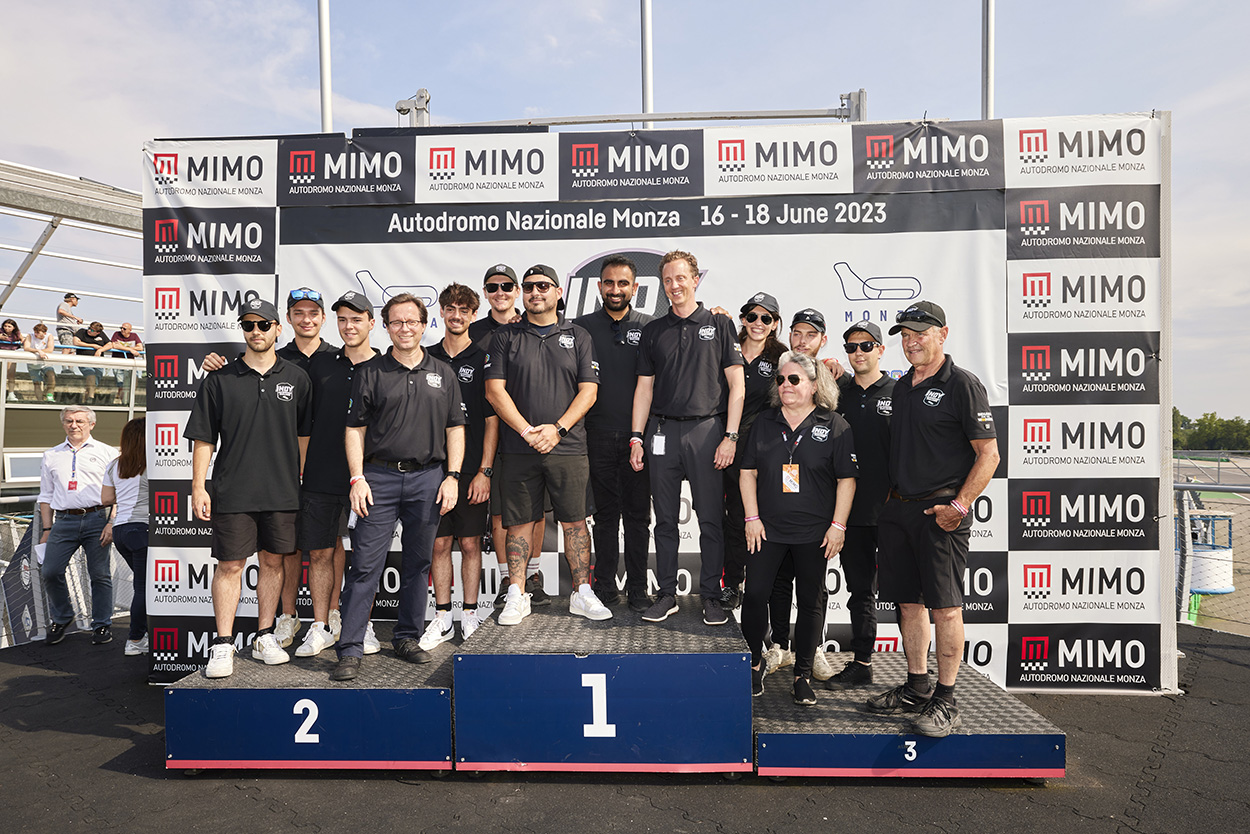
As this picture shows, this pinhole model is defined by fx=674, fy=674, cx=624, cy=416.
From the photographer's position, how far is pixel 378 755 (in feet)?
10.9

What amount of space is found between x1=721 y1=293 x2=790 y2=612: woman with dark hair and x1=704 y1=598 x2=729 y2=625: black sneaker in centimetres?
37

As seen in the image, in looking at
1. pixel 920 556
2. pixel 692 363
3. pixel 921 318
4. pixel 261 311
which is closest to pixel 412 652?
pixel 261 311

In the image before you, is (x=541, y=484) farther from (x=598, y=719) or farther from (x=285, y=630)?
(x=285, y=630)

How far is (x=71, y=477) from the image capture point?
5465mm

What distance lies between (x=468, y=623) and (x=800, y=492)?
2.07 meters

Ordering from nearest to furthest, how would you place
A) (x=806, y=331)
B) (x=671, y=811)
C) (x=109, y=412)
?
(x=671, y=811)
(x=806, y=331)
(x=109, y=412)

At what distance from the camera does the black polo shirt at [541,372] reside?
3.67 metres

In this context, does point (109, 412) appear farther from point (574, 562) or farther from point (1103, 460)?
point (1103, 460)

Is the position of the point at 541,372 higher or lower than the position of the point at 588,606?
higher

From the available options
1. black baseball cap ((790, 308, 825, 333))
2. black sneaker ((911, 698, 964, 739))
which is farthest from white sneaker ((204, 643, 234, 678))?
black baseball cap ((790, 308, 825, 333))

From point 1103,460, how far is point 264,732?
5313mm

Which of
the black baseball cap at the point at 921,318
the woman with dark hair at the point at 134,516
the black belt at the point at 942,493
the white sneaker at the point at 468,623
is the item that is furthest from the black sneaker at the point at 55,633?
the black baseball cap at the point at 921,318

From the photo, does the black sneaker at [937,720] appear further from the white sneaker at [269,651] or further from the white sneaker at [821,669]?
the white sneaker at [269,651]

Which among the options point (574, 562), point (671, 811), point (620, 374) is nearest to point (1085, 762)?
point (671, 811)
